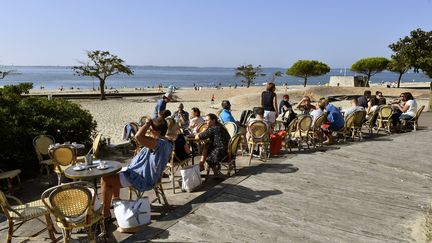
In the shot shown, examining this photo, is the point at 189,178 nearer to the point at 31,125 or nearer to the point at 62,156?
the point at 62,156

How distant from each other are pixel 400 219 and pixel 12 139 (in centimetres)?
686

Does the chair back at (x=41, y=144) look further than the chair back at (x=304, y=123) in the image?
No

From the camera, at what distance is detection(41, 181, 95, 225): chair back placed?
12.5 ft

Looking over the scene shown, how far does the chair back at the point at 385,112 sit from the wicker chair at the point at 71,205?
9.10 metres

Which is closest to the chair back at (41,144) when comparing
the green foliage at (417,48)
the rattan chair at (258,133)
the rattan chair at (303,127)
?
the rattan chair at (258,133)

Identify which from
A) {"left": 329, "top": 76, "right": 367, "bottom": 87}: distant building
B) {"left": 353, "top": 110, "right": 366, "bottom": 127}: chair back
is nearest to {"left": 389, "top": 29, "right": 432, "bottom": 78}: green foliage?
{"left": 353, "top": 110, "right": 366, "bottom": 127}: chair back

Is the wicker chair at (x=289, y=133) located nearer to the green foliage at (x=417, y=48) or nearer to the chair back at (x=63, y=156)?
the chair back at (x=63, y=156)

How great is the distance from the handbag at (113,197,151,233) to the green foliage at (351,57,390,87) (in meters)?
57.5

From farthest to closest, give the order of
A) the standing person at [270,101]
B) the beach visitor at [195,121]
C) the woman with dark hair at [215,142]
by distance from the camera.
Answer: the standing person at [270,101] → the beach visitor at [195,121] → the woman with dark hair at [215,142]

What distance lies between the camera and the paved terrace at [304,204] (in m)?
4.34

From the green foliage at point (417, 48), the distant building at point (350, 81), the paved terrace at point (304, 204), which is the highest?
the green foliage at point (417, 48)

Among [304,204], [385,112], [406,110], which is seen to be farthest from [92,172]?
[406,110]

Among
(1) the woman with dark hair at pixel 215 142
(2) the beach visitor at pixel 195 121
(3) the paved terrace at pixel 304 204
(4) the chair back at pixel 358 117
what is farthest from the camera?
(4) the chair back at pixel 358 117

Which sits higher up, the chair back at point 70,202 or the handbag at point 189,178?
the chair back at point 70,202
